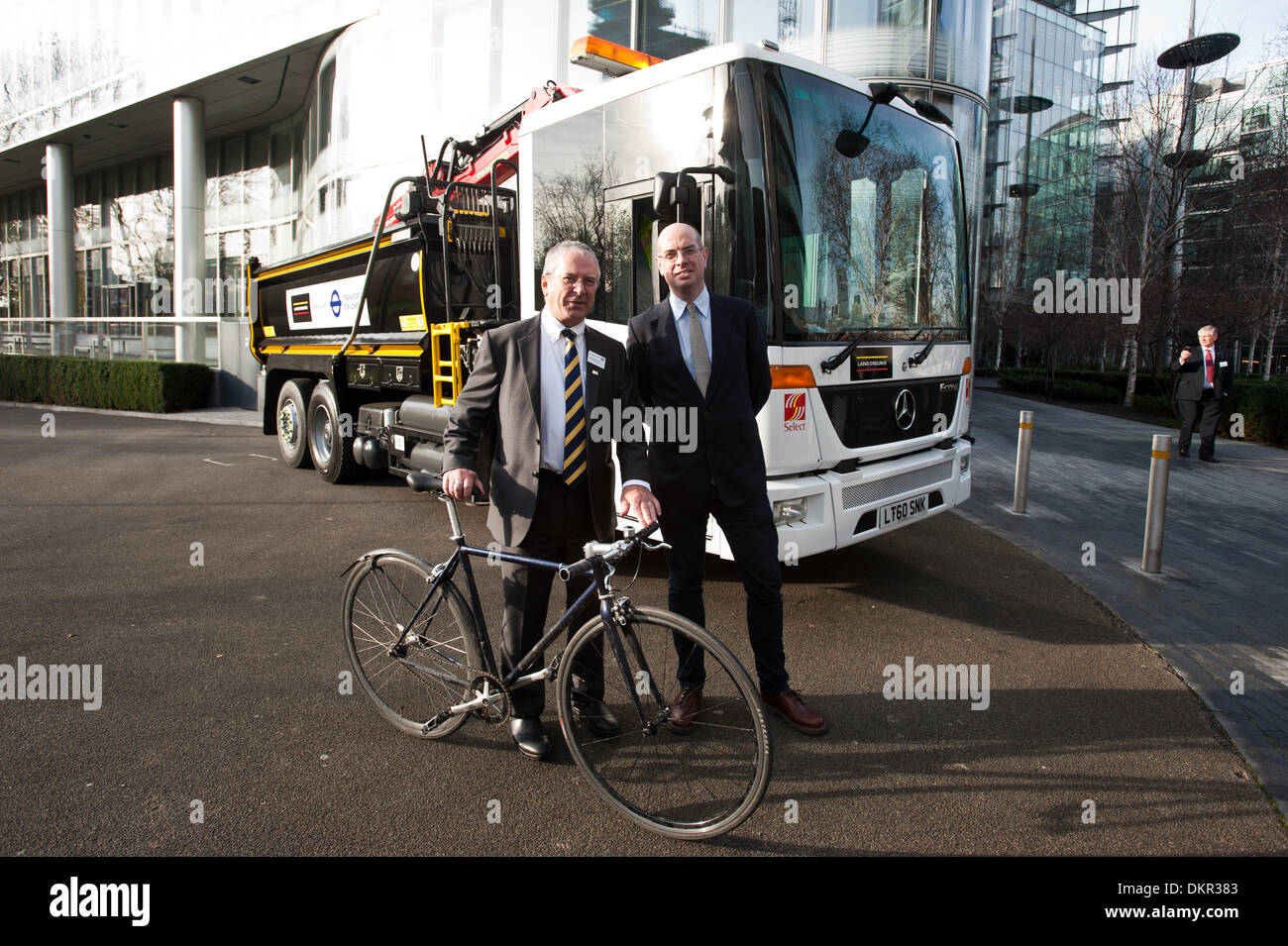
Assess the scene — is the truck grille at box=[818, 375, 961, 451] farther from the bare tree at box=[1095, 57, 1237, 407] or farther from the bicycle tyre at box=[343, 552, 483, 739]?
the bare tree at box=[1095, 57, 1237, 407]

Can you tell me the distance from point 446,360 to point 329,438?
9.38 ft

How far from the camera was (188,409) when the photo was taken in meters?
17.5

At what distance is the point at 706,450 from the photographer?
3570 millimetres

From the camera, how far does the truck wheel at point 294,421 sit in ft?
31.2

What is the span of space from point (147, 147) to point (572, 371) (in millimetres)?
30936

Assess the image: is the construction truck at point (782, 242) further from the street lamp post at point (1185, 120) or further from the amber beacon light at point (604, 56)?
the street lamp post at point (1185, 120)

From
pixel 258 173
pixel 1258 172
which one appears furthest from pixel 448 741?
pixel 258 173

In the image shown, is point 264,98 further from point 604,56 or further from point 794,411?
point 794,411

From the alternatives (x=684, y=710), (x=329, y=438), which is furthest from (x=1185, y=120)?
(x=684, y=710)

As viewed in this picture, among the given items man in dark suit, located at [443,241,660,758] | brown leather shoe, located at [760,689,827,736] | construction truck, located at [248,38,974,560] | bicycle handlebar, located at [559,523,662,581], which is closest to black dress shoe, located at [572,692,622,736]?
man in dark suit, located at [443,241,660,758]

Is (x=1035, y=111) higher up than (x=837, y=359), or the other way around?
(x=1035, y=111)

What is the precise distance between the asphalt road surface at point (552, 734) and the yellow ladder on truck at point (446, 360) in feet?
4.23

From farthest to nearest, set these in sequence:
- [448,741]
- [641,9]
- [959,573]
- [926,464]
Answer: [641,9]
[959,573]
[926,464]
[448,741]

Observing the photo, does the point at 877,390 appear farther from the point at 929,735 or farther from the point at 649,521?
the point at 649,521
